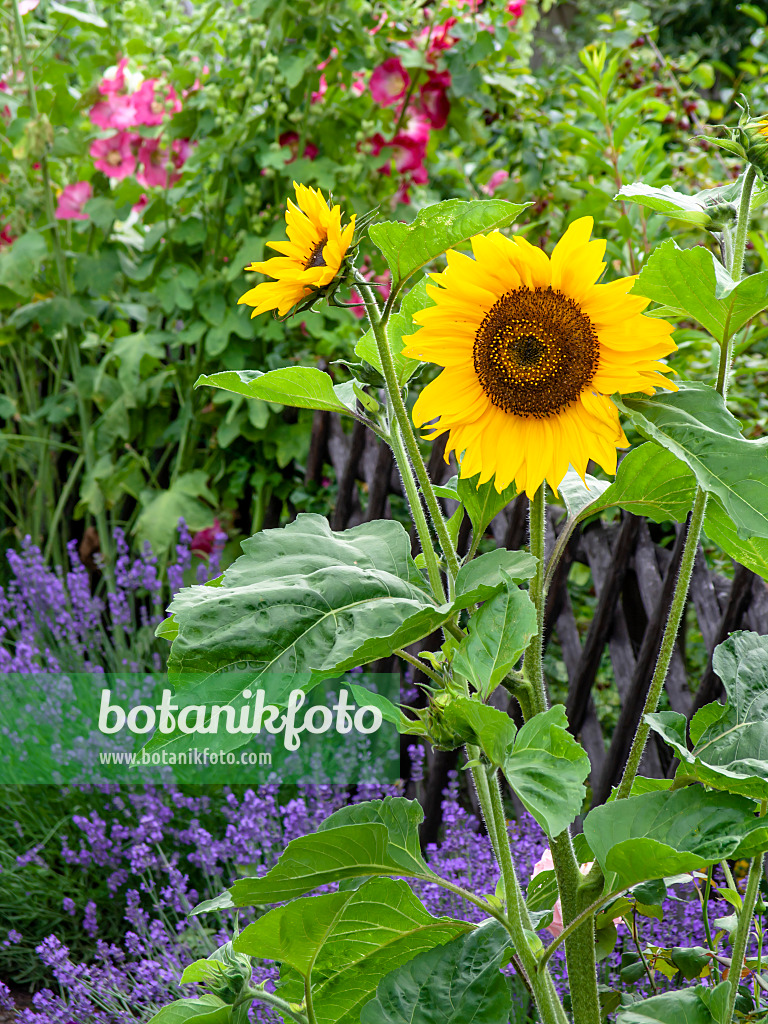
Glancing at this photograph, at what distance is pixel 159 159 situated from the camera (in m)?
2.46

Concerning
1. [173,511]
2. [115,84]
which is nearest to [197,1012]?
[173,511]

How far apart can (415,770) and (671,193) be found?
135 centimetres

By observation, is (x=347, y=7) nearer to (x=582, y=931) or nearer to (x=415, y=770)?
(x=415, y=770)

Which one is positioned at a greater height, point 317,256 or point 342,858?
point 317,256

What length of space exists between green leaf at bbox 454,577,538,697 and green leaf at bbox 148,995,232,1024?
0.33m

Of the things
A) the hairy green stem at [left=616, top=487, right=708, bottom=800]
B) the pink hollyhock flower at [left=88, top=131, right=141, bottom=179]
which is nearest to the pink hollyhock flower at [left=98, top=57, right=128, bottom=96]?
the pink hollyhock flower at [left=88, top=131, right=141, bottom=179]

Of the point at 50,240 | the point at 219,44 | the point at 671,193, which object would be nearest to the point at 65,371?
the point at 50,240

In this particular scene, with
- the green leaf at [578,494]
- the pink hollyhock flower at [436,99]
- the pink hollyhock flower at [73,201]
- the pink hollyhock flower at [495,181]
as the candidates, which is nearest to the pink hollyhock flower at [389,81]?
the pink hollyhock flower at [436,99]

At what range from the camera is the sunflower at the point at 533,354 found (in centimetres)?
58

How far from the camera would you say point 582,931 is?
703mm

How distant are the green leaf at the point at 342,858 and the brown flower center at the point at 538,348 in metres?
0.31

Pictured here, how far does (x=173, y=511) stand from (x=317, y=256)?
178cm

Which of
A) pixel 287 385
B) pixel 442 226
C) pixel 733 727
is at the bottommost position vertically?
pixel 733 727

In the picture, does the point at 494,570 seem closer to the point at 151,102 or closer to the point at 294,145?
the point at 294,145
